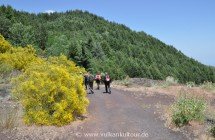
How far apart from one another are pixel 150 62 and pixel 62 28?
117 ft

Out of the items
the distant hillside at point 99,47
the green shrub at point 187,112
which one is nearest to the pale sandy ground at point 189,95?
the green shrub at point 187,112

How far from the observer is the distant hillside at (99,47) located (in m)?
95.4

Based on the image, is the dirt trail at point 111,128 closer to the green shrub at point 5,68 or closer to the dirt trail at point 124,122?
the dirt trail at point 124,122

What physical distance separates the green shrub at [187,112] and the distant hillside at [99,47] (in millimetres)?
62290

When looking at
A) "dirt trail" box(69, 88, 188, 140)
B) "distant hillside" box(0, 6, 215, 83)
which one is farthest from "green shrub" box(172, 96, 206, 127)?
"distant hillside" box(0, 6, 215, 83)

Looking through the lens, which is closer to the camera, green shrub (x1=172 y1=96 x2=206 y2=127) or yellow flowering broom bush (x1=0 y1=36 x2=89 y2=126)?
green shrub (x1=172 y1=96 x2=206 y2=127)

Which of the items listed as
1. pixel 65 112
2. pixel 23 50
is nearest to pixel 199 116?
pixel 65 112

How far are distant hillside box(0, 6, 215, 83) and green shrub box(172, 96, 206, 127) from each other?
62290 millimetres

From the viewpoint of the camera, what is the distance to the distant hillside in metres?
95.4

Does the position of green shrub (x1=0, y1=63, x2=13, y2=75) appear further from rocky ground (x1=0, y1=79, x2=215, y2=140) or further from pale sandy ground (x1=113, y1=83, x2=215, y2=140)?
pale sandy ground (x1=113, y1=83, x2=215, y2=140)

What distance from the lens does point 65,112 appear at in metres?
21.0

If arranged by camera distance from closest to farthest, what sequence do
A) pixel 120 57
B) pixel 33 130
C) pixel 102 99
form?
pixel 33 130
pixel 102 99
pixel 120 57

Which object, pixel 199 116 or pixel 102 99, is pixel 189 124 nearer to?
pixel 199 116

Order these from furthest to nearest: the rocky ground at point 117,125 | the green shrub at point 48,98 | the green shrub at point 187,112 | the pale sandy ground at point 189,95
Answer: the green shrub at point 48,98 → the green shrub at point 187,112 → the pale sandy ground at point 189,95 → the rocky ground at point 117,125
